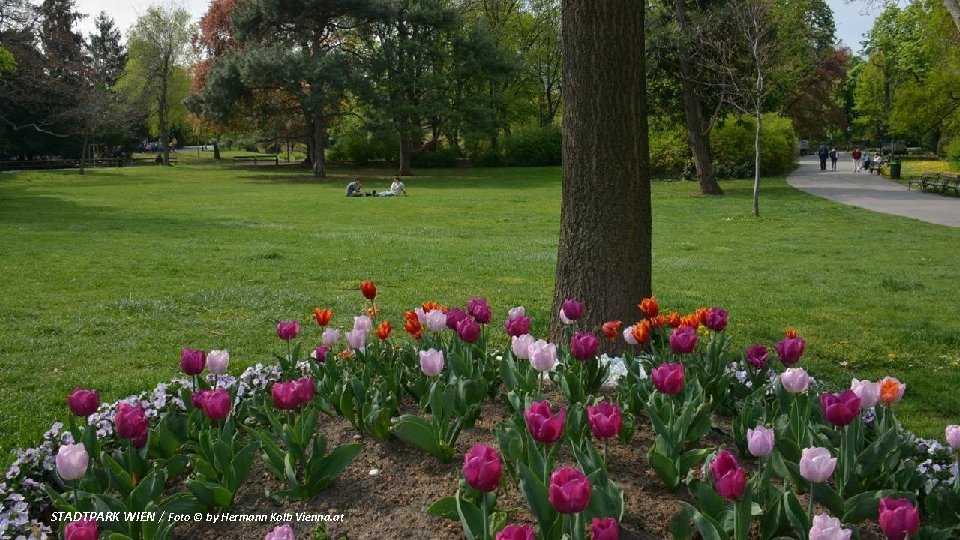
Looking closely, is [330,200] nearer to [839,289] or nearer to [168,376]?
[839,289]

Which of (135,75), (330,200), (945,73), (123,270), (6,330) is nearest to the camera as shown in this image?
(6,330)

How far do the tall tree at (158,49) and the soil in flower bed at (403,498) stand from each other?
188ft

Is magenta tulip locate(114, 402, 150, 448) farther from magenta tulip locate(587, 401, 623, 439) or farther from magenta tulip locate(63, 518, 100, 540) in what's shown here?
magenta tulip locate(587, 401, 623, 439)

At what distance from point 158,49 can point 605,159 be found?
193ft

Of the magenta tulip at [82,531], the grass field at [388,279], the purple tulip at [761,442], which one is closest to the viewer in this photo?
the magenta tulip at [82,531]

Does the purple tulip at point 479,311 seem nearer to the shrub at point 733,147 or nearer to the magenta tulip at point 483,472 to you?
the magenta tulip at point 483,472

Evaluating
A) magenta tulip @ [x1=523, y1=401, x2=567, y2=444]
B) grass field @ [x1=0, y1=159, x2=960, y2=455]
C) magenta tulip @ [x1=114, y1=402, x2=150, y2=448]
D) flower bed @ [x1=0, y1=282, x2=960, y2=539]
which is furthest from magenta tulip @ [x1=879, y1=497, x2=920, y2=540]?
grass field @ [x1=0, y1=159, x2=960, y2=455]

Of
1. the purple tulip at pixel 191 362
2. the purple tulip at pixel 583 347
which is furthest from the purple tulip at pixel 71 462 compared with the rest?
the purple tulip at pixel 583 347

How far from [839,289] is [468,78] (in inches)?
1413

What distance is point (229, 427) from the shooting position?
337 centimetres

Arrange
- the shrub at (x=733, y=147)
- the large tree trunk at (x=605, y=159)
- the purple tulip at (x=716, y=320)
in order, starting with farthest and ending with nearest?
the shrub at (x=733, y=147)
the large tree trunk at (x=605, y=159)
the purple tulip at (x=716, y=320)

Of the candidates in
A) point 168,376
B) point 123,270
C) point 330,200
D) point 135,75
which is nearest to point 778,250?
point 123,270

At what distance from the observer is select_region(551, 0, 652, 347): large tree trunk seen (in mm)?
4824

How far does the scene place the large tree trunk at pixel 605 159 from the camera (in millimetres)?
4824
